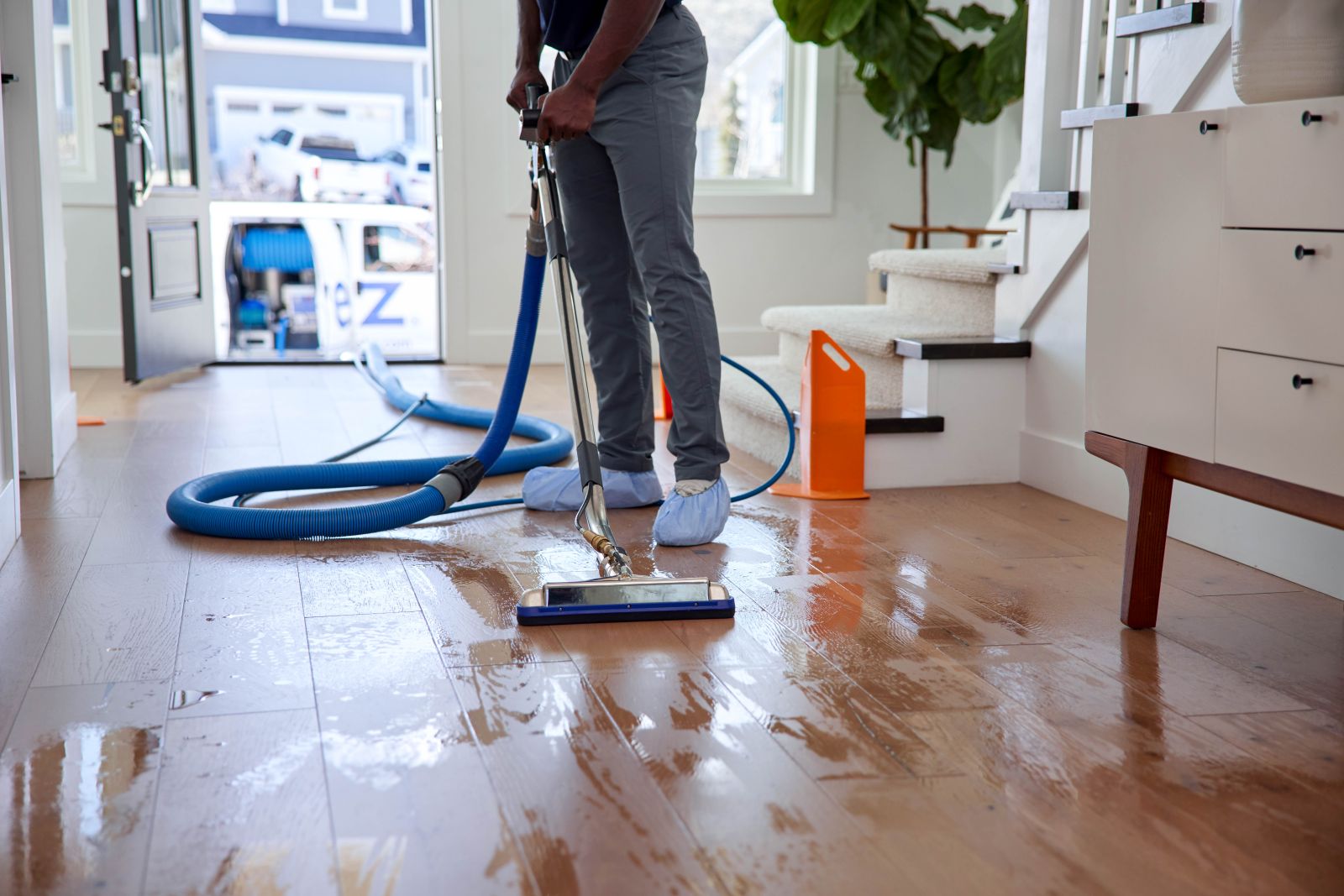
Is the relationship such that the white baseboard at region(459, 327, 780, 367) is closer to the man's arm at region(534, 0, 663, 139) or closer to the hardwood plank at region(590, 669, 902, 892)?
the man's arm at region(534, 0, 663, 139)

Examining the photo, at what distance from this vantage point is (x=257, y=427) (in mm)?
3211

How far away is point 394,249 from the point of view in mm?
6961

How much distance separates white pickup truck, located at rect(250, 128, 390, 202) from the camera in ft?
23.7

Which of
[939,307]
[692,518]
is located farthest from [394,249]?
[692,518]

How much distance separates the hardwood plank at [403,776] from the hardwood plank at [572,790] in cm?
2

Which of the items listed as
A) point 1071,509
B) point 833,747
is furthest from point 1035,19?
point 833,747

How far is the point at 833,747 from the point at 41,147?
87.6 inches

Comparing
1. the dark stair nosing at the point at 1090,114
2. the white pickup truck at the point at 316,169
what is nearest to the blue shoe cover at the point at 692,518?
the dark stair nosing at the point at 1090,114

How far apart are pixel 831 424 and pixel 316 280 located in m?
4.76

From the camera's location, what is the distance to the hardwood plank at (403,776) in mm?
970

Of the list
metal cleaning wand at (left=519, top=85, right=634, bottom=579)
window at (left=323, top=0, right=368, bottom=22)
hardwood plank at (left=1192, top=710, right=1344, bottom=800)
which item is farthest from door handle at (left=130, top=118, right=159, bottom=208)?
window at (left=323, top=0, right=368, bottom=22)

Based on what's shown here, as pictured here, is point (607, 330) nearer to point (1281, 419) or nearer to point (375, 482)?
point (375, 482)

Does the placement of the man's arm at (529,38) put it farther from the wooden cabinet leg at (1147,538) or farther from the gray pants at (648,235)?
→ the wooden cabinet leg at (1147,538)

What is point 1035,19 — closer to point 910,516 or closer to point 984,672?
point 910,516
